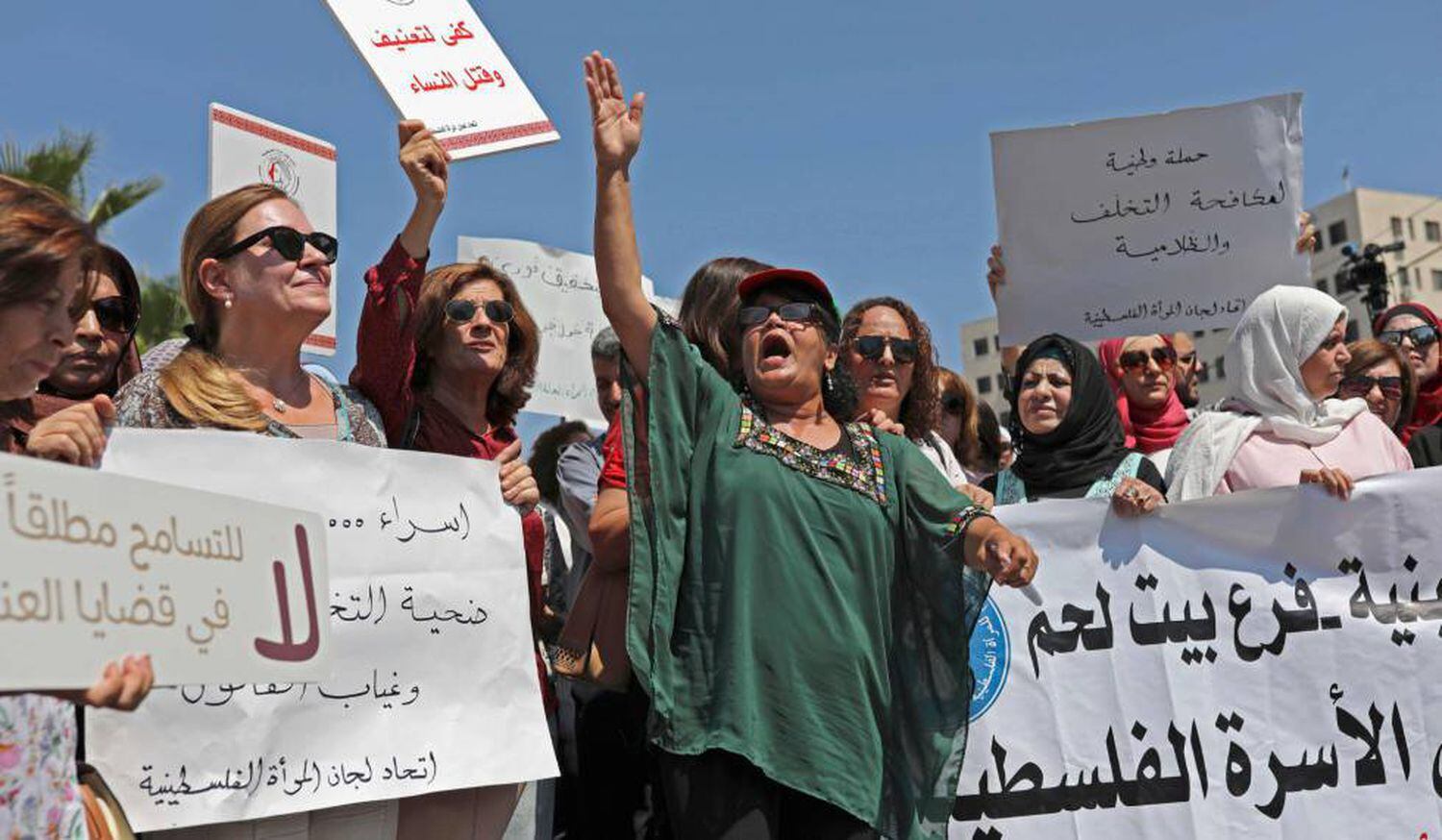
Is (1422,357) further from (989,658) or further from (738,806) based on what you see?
(738,806)

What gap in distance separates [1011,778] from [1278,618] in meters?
0.97

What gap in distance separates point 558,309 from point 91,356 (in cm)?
442

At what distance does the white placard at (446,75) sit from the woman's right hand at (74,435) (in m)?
1.44

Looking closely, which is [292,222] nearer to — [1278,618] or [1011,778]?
[1011,778]

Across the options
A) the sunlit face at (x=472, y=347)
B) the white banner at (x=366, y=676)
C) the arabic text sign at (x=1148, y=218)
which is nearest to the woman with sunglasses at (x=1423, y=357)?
the arabic text sign at (x=1148, y=218)

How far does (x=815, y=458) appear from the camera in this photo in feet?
12.8

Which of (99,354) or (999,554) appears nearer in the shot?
(999,554)

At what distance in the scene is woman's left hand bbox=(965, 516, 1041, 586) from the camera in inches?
146

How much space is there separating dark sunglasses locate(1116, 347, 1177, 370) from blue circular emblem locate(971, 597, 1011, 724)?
6.03ft

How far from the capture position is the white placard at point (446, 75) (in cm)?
436

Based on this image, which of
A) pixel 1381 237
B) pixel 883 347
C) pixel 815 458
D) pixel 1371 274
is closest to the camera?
pixel 815 458

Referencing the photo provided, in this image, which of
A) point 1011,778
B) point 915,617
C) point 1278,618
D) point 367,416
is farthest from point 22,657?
point 1278,618

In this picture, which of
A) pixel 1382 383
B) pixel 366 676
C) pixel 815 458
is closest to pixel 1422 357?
pixel 1382 383

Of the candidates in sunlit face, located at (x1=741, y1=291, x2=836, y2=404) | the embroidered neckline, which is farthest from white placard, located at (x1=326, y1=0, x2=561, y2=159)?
the embroidered neckline
